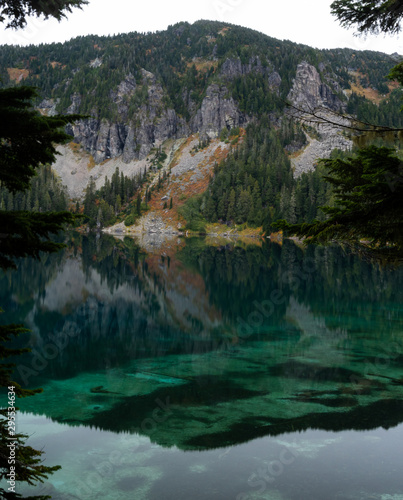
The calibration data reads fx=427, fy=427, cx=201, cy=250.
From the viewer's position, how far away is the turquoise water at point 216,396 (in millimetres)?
11078

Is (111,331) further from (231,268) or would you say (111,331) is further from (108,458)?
(231,268)

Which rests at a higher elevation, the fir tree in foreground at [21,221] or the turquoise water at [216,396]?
the fir tree in foreground at [21,221]

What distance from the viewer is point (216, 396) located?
16188 millimetres

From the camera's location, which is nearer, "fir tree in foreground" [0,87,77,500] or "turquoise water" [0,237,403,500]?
"fir tree in foreground" [0,87,77,500]

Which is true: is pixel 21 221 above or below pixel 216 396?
above

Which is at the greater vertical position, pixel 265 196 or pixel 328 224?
pixel 265 196

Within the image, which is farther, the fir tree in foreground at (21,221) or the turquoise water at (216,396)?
the turquoise water at (216,396)

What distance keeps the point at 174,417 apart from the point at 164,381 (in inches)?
144

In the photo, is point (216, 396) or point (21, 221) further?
point (216, 396)

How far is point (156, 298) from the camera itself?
40.0 metres

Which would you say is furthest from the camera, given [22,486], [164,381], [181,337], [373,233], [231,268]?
[231,268]

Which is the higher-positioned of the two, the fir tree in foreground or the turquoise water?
the fir tree in foreground

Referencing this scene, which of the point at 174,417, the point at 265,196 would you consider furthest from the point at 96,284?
the point at 265,196

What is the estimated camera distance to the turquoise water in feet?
36.3
